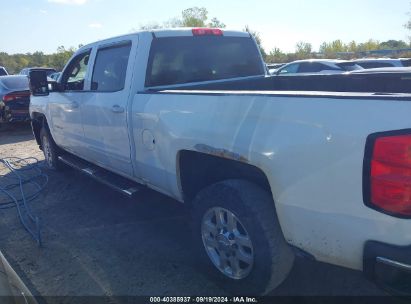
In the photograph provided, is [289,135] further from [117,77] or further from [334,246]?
[117,77]

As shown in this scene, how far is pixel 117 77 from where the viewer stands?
4086mm

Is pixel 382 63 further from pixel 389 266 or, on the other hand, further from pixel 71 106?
pixel 389 266

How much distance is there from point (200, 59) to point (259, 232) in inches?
89.3

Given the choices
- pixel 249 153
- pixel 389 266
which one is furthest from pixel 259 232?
pixel 389 266

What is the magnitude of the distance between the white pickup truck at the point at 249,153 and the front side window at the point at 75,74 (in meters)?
0.46

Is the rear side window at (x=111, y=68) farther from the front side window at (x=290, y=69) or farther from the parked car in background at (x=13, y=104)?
the front side window at (x=290, y=69)

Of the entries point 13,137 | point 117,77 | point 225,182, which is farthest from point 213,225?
point 13,137

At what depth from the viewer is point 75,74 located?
17.6 feet

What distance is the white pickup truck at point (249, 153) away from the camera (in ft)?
6.20

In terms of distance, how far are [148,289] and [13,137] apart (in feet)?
28.8

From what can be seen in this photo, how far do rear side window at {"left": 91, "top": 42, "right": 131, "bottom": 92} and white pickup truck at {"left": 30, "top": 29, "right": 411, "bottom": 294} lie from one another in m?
0.02

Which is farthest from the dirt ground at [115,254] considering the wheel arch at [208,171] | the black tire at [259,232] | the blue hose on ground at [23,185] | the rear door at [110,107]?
the wheel arch at [208,171]

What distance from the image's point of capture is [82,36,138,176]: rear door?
3832 mm

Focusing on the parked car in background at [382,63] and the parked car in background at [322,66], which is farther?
the parked car in background at [322,66]
